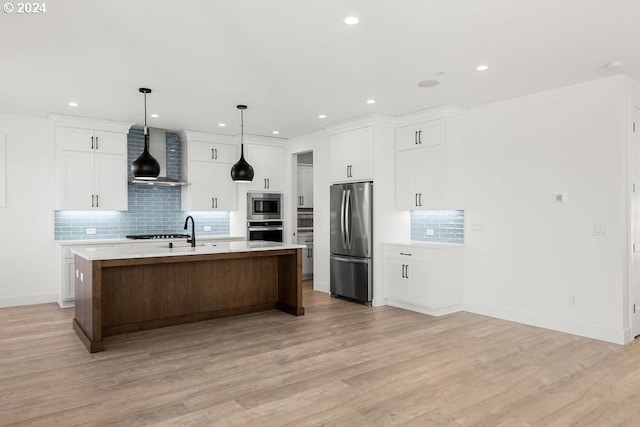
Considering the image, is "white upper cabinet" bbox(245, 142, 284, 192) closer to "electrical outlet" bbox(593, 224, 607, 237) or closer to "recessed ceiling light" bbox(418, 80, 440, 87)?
"recessed ceiling light" bbox(418, 80, 440, 87)

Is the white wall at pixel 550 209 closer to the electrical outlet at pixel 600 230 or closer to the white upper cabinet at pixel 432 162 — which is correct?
the electrical outlet at pixel 600 230

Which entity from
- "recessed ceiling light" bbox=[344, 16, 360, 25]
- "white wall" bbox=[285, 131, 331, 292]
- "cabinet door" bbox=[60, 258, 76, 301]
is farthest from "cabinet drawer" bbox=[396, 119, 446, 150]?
"cabinet door" bbox=[60, 258, 76, 301]

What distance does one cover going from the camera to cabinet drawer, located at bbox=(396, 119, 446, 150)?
5938mm

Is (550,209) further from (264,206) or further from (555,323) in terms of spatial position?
(264,206)

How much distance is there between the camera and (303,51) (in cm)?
386

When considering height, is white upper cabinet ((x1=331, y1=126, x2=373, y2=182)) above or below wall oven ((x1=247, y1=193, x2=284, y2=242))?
above

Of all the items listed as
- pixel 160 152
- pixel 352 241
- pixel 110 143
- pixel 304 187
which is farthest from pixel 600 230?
pixel 110 143

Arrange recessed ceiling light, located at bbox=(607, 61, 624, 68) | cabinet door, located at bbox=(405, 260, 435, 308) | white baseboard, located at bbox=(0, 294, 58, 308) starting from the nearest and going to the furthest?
recessed ceiling light, located at bbox=(607, 61, 624, 68) → cabinet door, located at bbox=(405, 260, 435, 308) → white baseboard, located at bbox=(0, 294, 58, 308)

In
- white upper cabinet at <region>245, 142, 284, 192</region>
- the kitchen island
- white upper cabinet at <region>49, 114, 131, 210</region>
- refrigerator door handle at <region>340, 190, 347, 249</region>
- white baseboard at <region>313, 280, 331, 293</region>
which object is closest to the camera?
the kitchen island

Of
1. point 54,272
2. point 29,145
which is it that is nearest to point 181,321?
point 54,272

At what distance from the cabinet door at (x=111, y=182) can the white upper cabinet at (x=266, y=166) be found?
82.8 inches

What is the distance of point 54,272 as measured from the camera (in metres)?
6.59

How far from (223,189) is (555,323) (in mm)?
5506

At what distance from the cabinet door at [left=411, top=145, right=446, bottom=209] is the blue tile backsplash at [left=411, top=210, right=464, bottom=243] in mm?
342
